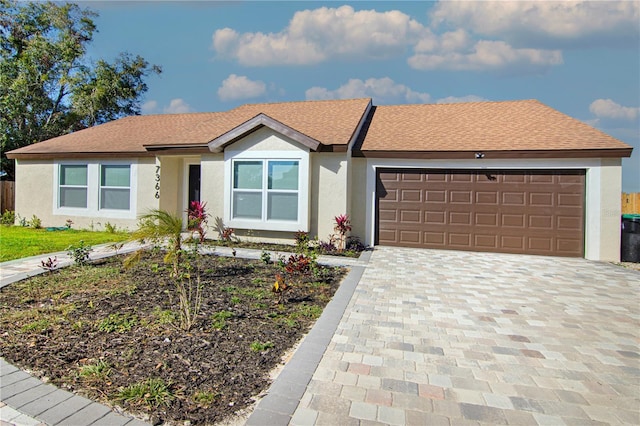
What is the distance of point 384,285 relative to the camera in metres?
6.41

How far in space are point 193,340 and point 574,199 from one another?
10.6 meters

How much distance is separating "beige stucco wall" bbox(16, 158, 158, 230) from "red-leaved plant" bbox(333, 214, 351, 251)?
6.50 metres

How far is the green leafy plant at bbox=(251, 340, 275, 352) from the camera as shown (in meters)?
3.62

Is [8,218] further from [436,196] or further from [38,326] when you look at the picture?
[436,196]

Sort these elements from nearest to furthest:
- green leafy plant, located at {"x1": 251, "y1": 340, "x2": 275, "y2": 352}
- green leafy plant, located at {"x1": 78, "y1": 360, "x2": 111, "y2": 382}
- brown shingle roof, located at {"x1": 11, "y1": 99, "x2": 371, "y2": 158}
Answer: green leafy plant, located at {"x1": 78, "y1": 360, "x2": 111, "y2": 382} < green leafy plant, located at {"x1": 251, "y1": 340, "x2": 275, "y2": 352} < brown shingle roof, located at {"x1": 11, "y1": 99, "x2": 371, "y2": 158}

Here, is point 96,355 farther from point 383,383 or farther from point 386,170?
point 386,170

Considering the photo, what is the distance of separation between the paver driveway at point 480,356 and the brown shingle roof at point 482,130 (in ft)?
15.7

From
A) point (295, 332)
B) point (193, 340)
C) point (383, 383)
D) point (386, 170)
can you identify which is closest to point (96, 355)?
point (193, 340)

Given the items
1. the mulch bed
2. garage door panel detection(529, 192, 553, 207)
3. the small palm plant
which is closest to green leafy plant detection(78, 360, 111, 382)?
the mulch bed

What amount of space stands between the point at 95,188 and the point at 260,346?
39.5 ft

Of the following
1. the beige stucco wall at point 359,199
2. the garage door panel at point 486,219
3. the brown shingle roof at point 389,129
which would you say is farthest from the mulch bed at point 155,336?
the garage door panel at point 486,219

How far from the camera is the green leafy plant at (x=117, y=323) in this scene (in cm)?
401

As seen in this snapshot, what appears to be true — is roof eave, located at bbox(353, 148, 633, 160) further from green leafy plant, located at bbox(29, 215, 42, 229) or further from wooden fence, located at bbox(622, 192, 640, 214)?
green leafy plant, located at bbox(29, 215, 42, 229)

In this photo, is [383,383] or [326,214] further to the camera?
[326,214]
